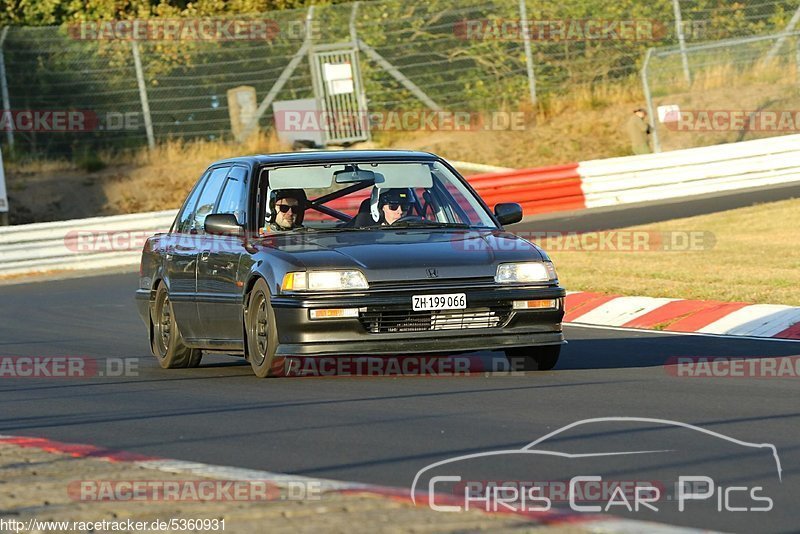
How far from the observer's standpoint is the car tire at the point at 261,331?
10086 millimetres

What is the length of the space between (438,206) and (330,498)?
5526 mm

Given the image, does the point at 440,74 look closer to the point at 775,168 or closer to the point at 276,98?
the point at 276,98

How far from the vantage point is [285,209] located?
11000 mm

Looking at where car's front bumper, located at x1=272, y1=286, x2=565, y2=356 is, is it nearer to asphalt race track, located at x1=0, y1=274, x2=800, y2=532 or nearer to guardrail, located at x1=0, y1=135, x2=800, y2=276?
asphalt race track, located at x1=0, y1=274, x2=800, y2=532

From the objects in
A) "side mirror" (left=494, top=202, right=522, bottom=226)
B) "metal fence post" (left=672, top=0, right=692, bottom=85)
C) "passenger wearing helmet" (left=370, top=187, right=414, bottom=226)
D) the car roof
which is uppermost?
"metal fence post" (left=672, top=0, right=692, bottom=85)

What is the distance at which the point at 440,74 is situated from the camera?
107 ft

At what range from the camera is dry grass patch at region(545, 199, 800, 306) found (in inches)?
603

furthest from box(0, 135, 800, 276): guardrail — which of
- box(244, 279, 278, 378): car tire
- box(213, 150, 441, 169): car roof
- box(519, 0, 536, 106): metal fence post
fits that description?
box(244, 279, 278, 378): car tire

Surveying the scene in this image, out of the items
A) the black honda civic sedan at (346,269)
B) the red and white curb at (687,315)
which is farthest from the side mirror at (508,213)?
the red and white curb at (687,315)

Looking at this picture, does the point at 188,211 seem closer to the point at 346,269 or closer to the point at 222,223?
the point at 222,223

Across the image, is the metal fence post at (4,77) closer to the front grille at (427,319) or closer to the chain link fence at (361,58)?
the chain link fence at (361,58)

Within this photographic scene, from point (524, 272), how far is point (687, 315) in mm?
4277

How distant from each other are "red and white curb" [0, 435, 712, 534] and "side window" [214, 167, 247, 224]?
3.43 meters

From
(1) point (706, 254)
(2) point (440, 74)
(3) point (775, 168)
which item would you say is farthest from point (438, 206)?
(2) point (440, 74)
